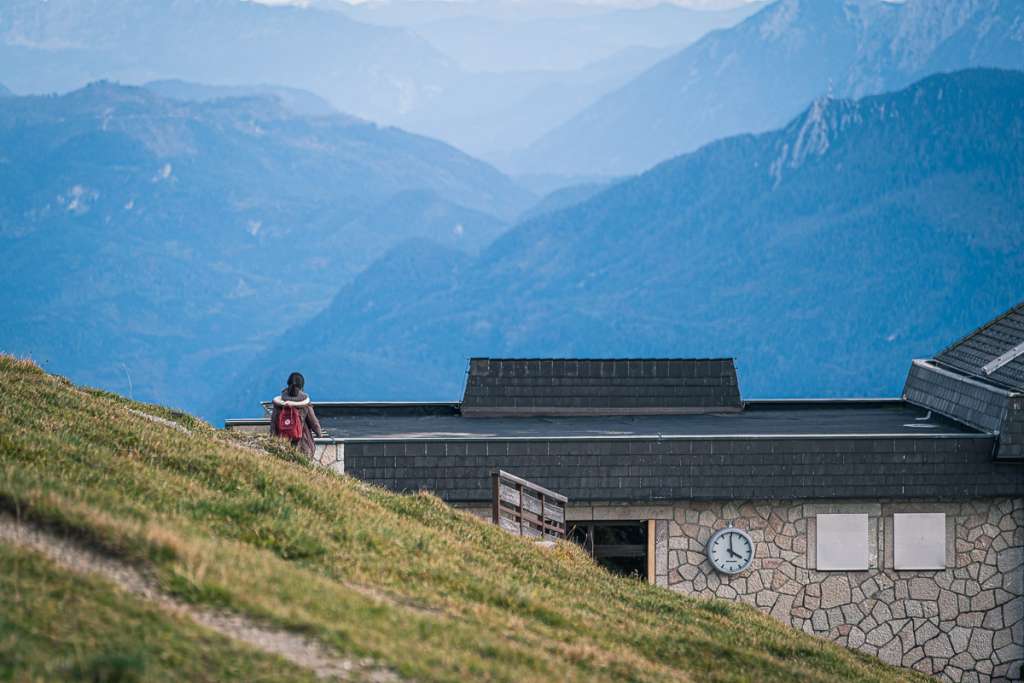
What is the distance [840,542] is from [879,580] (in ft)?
3.02

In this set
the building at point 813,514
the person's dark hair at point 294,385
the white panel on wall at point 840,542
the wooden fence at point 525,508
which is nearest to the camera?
the person's dark hair at point 294,385

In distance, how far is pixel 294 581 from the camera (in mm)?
9188

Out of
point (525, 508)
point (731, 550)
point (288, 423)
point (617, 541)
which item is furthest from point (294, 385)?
point (731, 550)

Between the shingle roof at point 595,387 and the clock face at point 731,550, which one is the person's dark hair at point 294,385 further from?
the shingle roof at point 595,387

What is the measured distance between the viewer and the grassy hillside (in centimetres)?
788

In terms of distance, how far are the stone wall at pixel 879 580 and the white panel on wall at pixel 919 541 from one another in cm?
14

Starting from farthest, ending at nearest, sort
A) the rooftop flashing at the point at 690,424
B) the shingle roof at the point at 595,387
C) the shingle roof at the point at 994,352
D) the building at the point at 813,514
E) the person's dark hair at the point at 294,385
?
the shingle roof at the point at 595,387
the shingle roof at the point at 994,352
the rooftop flashing at the point at 690,424
the building at the point at 813,514
the person's dark hair at the point at 294,385

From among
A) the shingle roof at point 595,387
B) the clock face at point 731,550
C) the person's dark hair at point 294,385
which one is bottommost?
the clock face at point 731,550

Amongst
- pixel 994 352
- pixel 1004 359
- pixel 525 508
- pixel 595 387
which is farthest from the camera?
pixel 595 387

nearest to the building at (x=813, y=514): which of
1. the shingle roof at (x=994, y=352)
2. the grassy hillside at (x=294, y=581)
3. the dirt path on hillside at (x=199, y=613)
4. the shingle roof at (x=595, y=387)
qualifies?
the shingle roof at (x=994, y=352)

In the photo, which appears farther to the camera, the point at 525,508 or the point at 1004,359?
the point at 1004,359

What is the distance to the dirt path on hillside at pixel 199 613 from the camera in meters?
7.90

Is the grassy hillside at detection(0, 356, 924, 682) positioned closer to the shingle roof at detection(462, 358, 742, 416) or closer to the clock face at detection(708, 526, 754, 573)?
the clock face at detection(708, 526, 754, 573)

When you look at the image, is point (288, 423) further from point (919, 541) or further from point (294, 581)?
point (919, 541)
